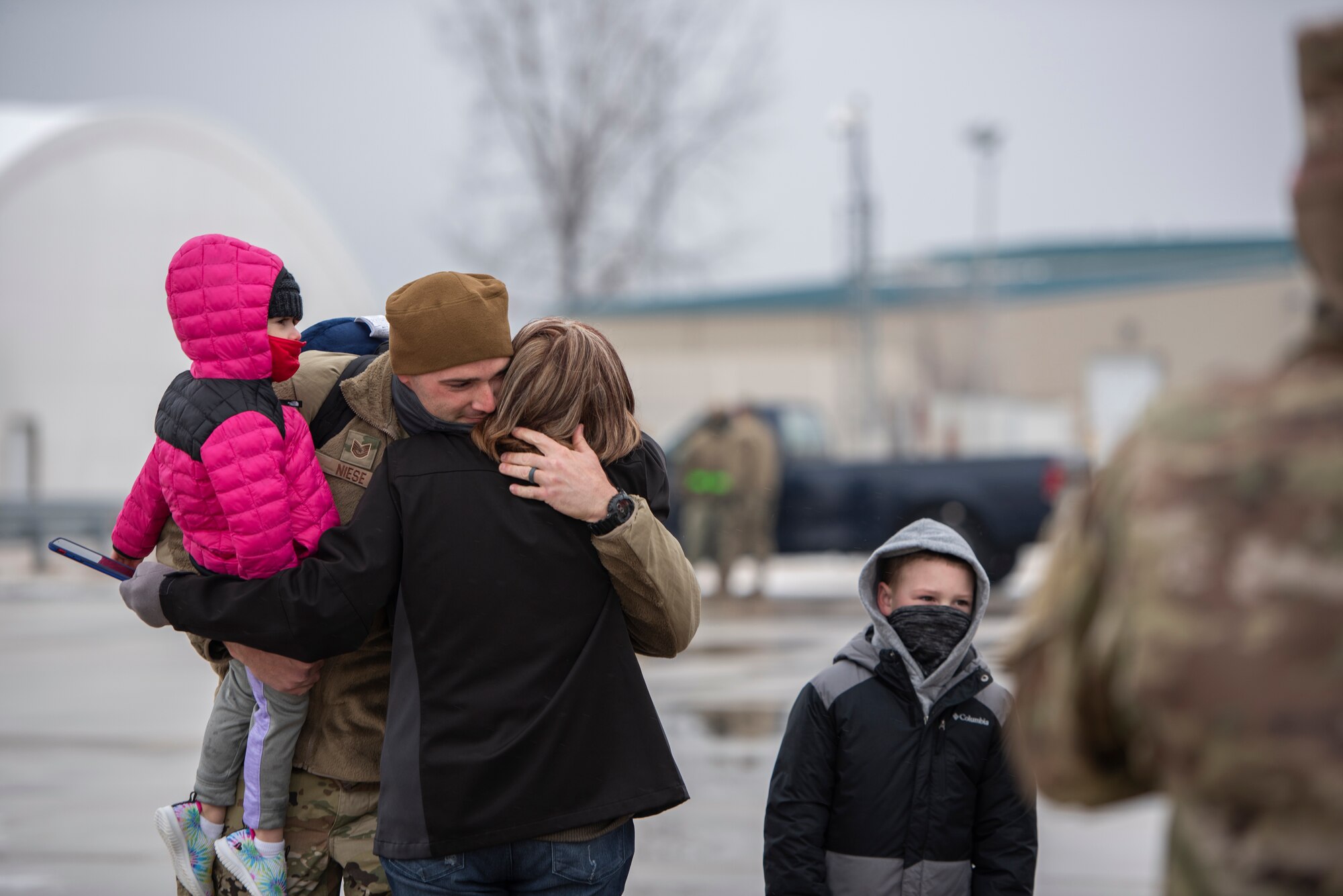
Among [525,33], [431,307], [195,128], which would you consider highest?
[525,33]

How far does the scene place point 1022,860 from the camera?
9.96 feet

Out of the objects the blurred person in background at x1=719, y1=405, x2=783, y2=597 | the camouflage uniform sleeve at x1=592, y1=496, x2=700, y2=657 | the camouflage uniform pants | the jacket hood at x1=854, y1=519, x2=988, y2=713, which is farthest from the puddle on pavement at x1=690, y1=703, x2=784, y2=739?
the blurred person in background at x1=719, y1=405, x2=783, y2=597

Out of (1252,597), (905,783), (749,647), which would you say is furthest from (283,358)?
(749,647)

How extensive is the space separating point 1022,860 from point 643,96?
89.1 feet

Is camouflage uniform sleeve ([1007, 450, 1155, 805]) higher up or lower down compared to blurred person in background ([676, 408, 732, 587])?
higher up

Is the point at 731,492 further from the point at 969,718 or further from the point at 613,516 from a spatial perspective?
the point at 613,516

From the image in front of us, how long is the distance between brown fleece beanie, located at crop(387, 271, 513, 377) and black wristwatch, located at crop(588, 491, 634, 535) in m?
0.36

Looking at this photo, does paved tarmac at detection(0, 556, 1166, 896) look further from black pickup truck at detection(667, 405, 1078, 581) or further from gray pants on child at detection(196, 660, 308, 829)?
gray pants on child at detection(196, 660, 308, 829)

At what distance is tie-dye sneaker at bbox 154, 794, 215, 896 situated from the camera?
2898 mm

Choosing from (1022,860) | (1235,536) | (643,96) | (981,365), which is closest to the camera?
(1235,536)

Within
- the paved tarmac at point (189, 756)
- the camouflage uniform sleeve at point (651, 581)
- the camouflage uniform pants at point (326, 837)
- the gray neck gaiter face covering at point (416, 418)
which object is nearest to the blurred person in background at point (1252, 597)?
the paved tarmac at point (189, 756)

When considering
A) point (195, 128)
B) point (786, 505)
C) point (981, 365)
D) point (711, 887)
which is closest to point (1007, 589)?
point (786, 505)

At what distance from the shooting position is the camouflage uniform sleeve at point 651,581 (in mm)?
2547

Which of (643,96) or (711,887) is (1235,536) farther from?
(643,96)
